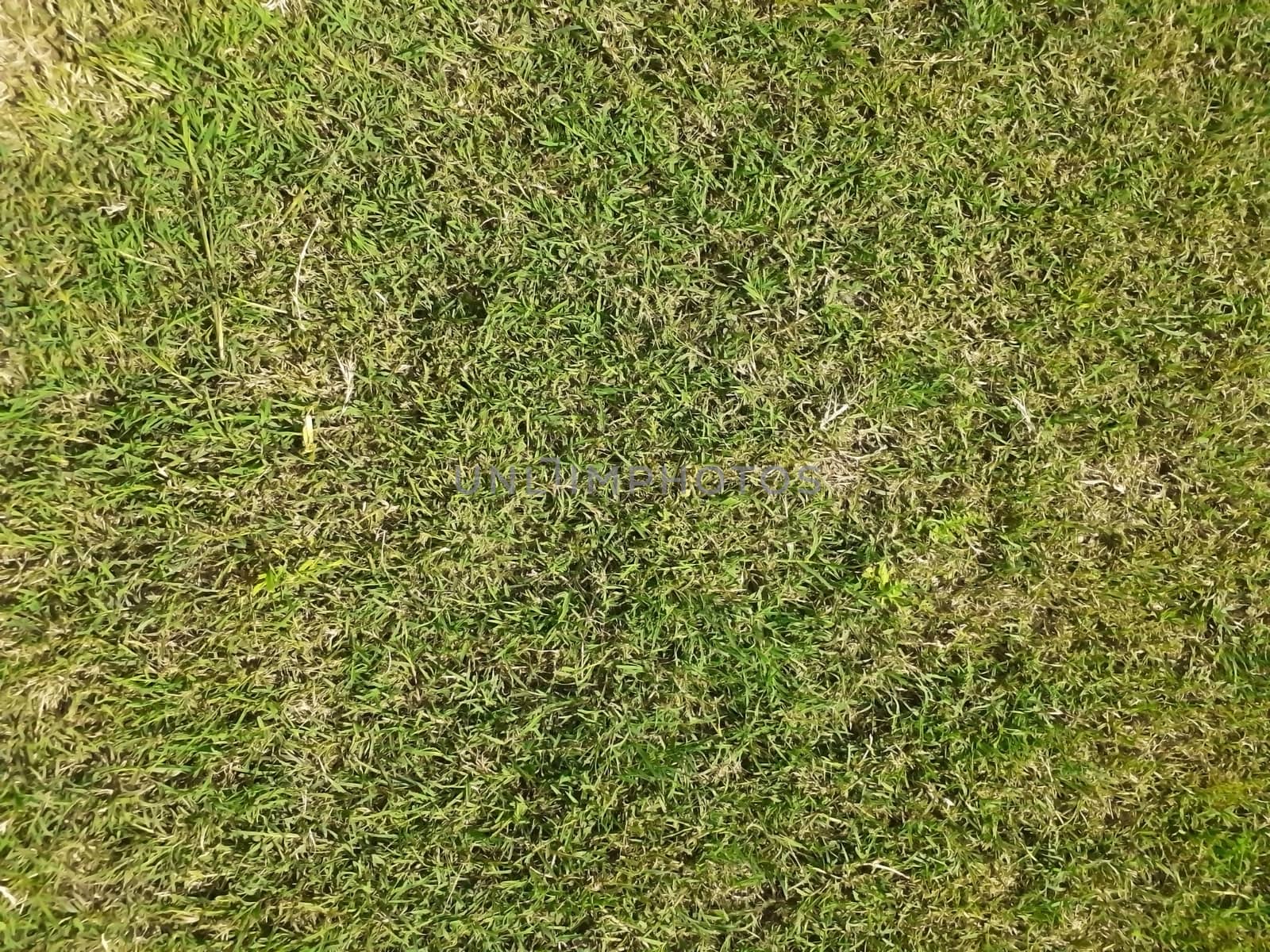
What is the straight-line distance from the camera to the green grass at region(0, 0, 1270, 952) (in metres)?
1.96

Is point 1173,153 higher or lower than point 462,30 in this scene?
higher

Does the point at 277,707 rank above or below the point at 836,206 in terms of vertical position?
below

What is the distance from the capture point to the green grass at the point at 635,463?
196 cm

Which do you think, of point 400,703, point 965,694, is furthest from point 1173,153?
point 400,703

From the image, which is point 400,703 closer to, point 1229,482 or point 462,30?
point 462,30

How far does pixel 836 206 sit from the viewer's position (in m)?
2.13

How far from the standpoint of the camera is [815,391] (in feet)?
6.97

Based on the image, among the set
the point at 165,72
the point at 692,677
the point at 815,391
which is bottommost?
the point at 692,677

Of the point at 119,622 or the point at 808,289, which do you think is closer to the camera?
the point at 119,622

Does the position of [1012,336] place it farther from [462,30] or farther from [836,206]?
[462,30]

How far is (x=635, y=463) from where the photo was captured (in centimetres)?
206

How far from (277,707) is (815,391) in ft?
5.71

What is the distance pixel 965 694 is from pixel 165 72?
282 centimetres

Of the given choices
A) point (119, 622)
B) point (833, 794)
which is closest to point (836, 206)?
point (833, 794)
